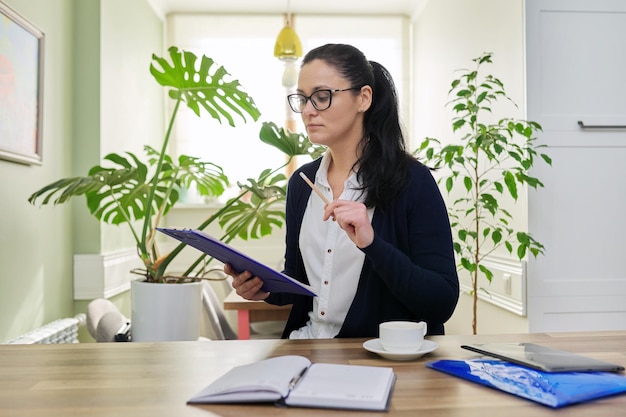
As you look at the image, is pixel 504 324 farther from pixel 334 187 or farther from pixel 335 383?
pixel 335 383

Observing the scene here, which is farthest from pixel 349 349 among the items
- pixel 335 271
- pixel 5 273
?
pixel 5 273

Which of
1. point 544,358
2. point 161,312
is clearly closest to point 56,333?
point 161,312

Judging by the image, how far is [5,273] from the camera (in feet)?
8.29

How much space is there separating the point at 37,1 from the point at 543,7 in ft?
7.56

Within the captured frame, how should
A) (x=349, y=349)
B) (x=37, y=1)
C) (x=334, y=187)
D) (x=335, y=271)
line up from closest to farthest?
(x=349, y=349) < (x=335, y=271) < (x=334, y=187) < (x=37, y=1)

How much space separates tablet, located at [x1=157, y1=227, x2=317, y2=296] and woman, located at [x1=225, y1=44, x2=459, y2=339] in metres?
0.07

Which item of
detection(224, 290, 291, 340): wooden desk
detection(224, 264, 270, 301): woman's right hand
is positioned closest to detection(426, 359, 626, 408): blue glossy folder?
detection(224, 264, 270, 301): woman's right hand

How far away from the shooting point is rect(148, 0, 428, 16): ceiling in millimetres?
5121

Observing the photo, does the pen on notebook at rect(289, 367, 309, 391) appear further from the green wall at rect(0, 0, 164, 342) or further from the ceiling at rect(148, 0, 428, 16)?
the ceiling at rect(148, 0, 428, 16)

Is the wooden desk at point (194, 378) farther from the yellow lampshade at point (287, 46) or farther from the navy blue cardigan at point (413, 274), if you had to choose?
the yellow lampshade at point (287, 46)

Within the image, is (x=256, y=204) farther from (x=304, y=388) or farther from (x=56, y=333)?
(x=304, y=388)

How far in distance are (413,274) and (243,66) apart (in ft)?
13.8

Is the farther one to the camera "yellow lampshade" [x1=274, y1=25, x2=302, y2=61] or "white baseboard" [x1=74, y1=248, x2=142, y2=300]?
"yellow lampshade" [x1=274, y1=25, x2=302, y2=61]

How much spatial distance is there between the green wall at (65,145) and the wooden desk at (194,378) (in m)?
1.39
